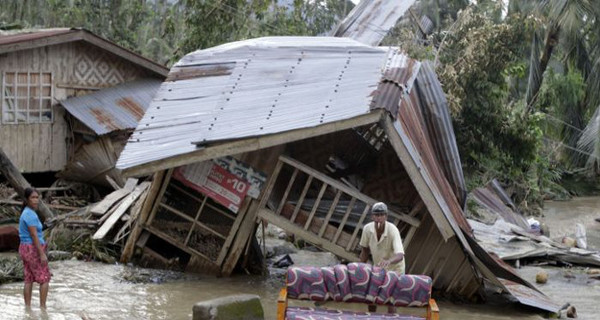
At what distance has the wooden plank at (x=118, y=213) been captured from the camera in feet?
45.4

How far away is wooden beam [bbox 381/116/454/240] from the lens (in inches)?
432

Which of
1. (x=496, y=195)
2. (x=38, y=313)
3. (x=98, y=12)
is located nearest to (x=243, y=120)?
(x=38, y=313)

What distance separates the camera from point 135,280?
1235 cm

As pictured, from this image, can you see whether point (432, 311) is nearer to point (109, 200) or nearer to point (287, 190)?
point (287, 190)

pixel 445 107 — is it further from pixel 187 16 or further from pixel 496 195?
pixel 187 16

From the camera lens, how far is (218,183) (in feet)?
40.8

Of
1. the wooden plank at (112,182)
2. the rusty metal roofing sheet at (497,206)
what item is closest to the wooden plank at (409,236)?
the wooden plank at (112,182)

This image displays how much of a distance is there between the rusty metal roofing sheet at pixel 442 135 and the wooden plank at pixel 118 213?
486 centimetres

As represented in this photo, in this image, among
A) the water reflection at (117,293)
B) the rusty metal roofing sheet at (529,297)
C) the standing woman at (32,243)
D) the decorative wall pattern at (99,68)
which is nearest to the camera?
the standing woman at (32,243)

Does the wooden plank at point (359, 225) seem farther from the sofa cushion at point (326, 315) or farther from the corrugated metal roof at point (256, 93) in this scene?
the sofa cushion at point (326, 315)

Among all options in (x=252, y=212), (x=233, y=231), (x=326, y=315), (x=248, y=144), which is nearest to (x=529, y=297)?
(x=252, y=212)

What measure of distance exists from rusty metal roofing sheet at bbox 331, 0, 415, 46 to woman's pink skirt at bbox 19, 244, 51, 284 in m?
12.1

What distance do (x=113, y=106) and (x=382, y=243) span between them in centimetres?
1155

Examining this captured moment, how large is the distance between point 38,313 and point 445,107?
26.7ft
